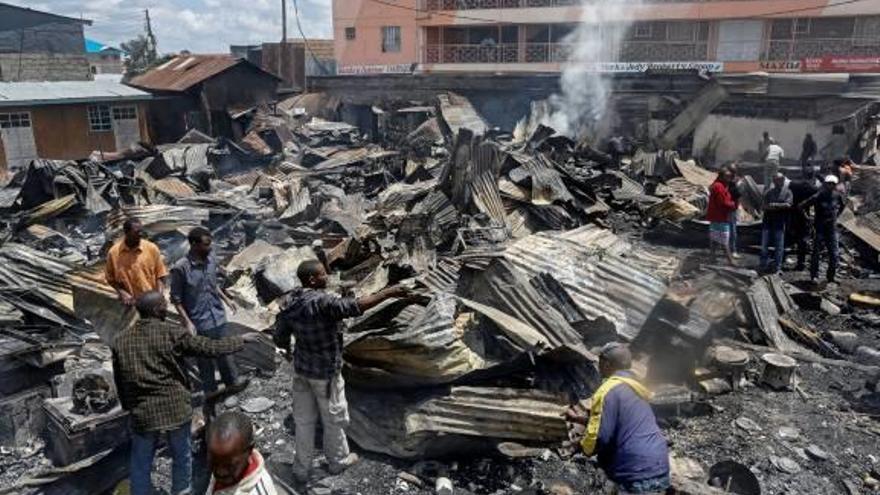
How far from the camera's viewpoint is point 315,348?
4.20m

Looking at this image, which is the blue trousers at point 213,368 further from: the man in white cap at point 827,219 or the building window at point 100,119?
the building window at point 100,119

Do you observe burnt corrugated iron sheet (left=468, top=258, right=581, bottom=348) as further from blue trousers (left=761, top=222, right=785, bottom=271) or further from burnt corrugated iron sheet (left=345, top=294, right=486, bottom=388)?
blue trousers (left=761, top=222, right=785, bottom=271)

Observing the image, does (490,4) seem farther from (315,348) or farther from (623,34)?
(315,348)

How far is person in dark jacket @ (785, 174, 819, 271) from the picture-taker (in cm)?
891

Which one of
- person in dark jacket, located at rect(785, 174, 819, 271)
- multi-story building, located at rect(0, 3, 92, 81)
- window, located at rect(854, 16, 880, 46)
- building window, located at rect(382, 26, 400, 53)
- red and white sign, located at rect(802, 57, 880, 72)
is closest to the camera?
person in dark jacket, located at rect(785, 174, 819, 271)

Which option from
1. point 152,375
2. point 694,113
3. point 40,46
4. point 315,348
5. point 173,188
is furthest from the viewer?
point 40,46

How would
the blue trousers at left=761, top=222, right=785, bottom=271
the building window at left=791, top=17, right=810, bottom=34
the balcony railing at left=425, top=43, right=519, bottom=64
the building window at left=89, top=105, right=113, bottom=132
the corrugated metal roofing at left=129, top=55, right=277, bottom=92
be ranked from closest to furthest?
the blue trousers at left=761, top=222, right=785, bottom=271 < the building window at left=89, top=105, right=113, bottom=132 < the corrugated metal roofing at left=129, top=55, right=277, bottom=92 < the building window at left=791, top=17, right=810, bottom=34 < the balcony railing at left=425, top=43, right=519, bottom=64

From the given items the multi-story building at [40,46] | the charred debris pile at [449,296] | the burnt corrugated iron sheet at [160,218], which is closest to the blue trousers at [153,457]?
the charred debris pile at [449,296]

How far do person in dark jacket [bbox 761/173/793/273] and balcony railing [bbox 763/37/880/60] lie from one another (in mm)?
23713

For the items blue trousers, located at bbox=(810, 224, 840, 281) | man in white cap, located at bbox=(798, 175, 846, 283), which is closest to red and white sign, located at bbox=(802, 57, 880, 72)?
man in white cap, located at bbox=(798, 175, 846, 283)

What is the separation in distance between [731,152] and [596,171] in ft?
19.0

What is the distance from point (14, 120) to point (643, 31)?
27.5 meters

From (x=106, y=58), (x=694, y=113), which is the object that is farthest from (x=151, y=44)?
(x=694, y=113)

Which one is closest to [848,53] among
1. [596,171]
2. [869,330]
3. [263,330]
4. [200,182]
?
[596,171]
